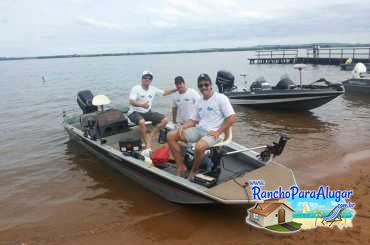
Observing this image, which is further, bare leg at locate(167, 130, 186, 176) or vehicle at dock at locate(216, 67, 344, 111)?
vehicle at dock at locate(216, 67, 344, 111)

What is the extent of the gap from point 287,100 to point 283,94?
28cm

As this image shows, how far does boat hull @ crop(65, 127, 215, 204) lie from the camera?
206 inches

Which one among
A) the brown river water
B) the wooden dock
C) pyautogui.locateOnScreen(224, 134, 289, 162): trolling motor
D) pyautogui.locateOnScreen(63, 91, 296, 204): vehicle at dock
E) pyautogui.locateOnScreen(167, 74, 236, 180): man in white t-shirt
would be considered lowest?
the brown river water

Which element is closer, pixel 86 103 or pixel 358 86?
pixel 86 103

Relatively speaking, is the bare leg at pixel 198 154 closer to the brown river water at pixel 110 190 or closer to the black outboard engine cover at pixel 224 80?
the brown river water at pixel 110 190

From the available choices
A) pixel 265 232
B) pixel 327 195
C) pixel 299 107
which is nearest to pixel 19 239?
pixel 265 232

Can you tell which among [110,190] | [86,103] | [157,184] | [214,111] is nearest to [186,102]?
[214,111]

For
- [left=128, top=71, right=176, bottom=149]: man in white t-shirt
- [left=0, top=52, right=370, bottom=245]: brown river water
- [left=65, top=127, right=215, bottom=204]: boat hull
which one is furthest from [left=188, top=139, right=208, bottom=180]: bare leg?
[left=128, top=71, right=176, bottom=149]: man in white t-shirt

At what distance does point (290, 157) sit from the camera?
8.34 m

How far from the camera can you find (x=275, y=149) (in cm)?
563

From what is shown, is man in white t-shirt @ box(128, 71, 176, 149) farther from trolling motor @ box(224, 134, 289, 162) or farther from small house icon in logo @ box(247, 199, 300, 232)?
small house icon in logo @ box(247, 199, 300, 232)

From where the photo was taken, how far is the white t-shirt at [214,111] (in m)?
5.40

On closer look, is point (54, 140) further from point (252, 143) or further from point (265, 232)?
point (265, 232)

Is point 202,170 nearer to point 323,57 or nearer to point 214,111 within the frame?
point 214,111
